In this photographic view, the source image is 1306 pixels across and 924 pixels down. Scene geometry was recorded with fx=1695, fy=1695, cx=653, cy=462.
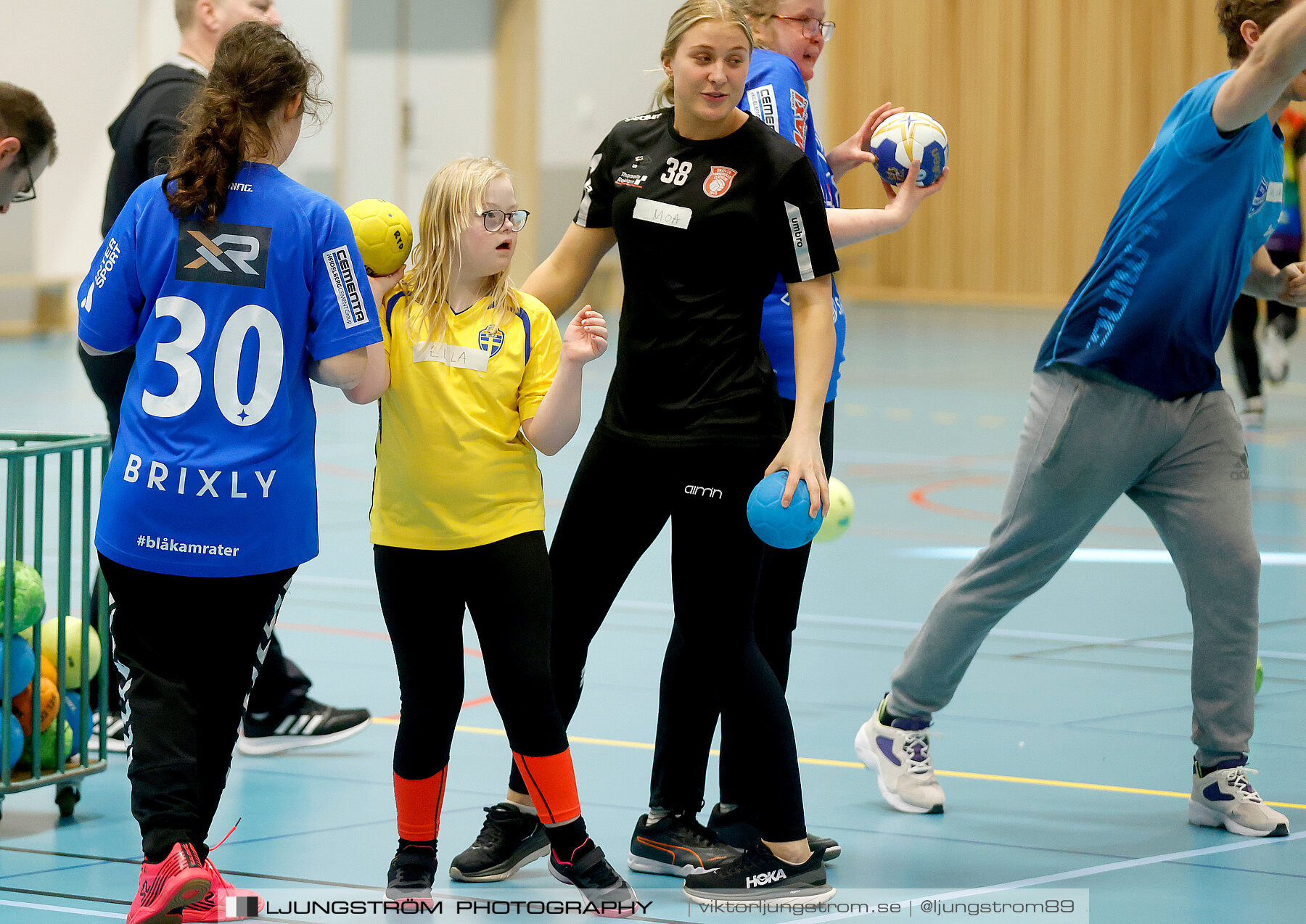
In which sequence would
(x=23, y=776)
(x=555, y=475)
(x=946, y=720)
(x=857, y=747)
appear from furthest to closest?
(x=555, y=475) → (x=946, y=720) → (x=857, y=747) → (x=23, y=776)

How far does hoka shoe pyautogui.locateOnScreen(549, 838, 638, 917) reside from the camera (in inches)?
132

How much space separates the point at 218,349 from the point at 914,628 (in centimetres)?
360

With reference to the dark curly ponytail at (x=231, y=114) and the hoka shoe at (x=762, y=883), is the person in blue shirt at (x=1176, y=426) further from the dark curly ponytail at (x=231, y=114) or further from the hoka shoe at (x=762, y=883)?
the dark curly ponytail at (x=231, y=114)

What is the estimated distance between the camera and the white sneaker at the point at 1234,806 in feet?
12.8

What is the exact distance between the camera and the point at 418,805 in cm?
340

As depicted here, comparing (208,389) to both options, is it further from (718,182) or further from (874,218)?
(874,218)

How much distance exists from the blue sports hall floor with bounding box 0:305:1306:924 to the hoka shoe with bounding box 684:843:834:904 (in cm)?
7

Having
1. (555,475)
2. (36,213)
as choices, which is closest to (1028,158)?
(36,213)

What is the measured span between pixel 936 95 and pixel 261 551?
69.9ft

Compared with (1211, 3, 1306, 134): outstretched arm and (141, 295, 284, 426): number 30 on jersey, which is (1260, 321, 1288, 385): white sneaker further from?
(141, 295, 284, 426): number 30 on jersey

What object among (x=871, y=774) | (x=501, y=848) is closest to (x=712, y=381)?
(x=501, y=848)

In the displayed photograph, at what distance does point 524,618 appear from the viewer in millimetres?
3342

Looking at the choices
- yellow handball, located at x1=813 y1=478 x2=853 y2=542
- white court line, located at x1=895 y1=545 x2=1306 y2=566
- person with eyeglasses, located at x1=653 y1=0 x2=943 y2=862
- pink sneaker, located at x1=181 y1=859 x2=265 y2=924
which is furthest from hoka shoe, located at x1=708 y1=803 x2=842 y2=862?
white court line, located at x1=895 y1=545 x2=1306 y2=566

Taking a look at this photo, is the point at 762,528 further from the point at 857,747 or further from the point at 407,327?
the point at 857,747
